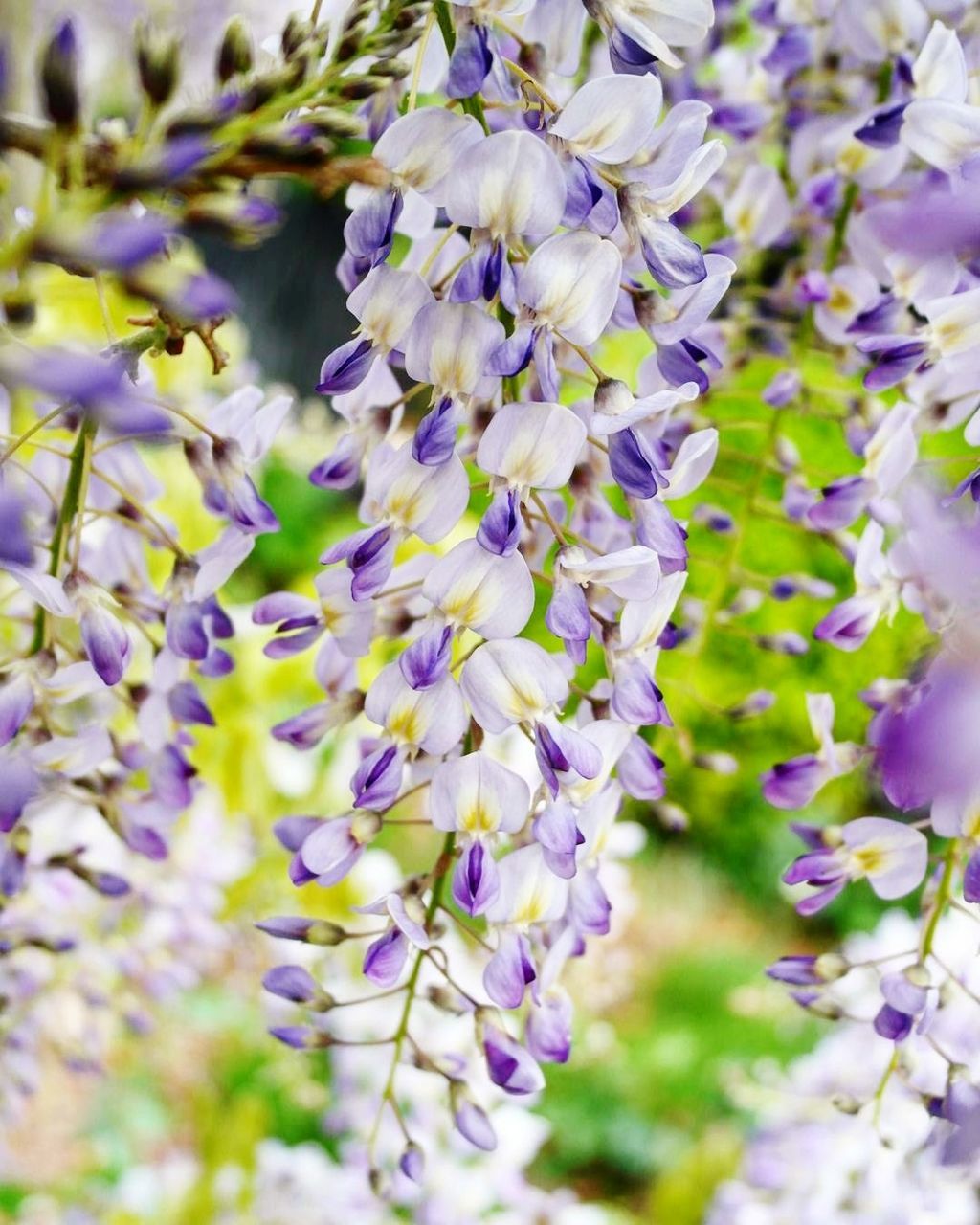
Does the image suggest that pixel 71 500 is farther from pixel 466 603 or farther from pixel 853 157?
pixel 853 157

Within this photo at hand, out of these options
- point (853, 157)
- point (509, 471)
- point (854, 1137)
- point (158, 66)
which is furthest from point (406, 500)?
point (854, 1137)

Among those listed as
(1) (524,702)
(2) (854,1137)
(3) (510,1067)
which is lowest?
(2) (854,1137)

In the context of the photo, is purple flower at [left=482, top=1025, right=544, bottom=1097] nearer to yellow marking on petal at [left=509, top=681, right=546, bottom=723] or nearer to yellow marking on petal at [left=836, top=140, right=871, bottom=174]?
yellow marking on petal at [left=509, top=681, right=546, bottom=723]

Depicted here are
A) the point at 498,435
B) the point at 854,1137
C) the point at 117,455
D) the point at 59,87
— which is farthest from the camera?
the point at 854,1137

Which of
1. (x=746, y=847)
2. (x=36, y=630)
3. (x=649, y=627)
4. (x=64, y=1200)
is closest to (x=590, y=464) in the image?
(x=649, y=627)

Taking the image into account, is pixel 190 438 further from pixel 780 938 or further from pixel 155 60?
pixel 780 938

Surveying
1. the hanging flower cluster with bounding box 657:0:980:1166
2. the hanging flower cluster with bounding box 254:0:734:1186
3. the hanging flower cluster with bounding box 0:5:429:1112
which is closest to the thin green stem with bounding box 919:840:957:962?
the hanging flower cluster with bounding box 657:0:980:1166
